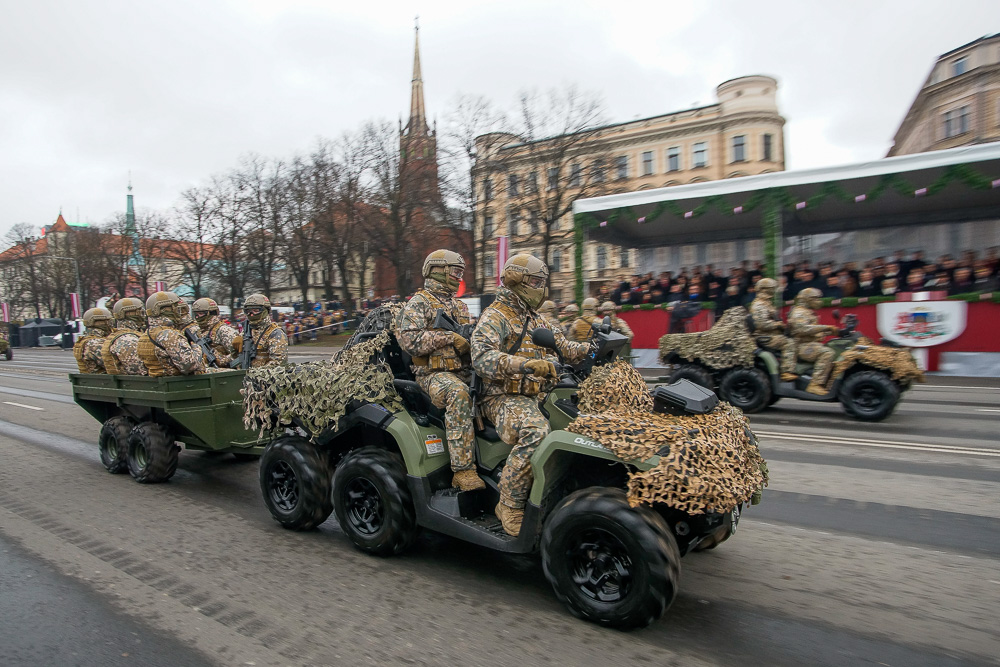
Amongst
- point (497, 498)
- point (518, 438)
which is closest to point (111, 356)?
point (497, 498)

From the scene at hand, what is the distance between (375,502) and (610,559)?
188 cm

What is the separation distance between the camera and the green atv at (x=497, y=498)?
3.31 metres

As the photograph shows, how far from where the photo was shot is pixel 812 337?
1043 cm

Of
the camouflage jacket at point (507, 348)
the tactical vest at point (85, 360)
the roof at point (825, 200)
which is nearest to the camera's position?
the camouflage jacket at point (507, 348)

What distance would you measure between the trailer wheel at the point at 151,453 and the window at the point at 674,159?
49424mm

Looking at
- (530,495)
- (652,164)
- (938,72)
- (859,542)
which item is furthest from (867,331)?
(938,72)

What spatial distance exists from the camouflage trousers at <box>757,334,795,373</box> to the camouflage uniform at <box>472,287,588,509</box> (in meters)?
7.30

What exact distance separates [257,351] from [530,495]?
5017 mm

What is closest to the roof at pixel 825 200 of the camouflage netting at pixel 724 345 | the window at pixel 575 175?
the camouflage netting at pixel 724 345

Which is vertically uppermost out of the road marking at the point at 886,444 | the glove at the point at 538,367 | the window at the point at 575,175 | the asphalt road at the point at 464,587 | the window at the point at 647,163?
the window at the point at 647,163

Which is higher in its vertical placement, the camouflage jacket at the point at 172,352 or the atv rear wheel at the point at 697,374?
the camouflage jacket at the point at 172,352

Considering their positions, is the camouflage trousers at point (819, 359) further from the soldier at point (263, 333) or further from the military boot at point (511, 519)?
the military boot at point (511, 519)

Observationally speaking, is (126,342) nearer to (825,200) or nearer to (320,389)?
(320,389)

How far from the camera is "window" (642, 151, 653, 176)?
52219mm
